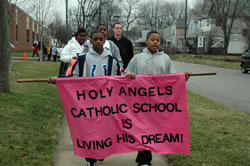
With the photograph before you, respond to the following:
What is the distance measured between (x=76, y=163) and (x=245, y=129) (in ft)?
11.6

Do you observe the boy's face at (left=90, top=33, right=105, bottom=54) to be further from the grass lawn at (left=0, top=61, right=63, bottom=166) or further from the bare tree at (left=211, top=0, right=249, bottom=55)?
the bare tree at (left=211, top=0, right=249, bottom=55)

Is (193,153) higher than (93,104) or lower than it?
lower

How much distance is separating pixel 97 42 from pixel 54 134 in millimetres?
2349

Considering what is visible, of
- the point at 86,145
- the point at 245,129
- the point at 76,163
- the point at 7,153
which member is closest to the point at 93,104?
the point at 86,145

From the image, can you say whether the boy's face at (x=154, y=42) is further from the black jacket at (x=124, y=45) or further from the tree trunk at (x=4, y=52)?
the tree trunk at (x=4, y=52)

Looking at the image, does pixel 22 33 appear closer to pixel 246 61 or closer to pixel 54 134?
pixel 246 61

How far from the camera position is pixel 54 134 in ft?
19.8

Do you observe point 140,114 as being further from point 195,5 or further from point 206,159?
point 195,5

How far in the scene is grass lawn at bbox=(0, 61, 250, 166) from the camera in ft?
15.2

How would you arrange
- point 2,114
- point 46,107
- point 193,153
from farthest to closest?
point 46,107
point 2,114
point 193,153

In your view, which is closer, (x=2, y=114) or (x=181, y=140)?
(x=181, y=140)

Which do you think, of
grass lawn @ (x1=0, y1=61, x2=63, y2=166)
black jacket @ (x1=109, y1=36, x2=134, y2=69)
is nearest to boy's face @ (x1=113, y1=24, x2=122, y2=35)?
black jacket @ (x1=109, y1=36, x2=134, y2=69)

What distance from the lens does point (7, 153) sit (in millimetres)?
4668

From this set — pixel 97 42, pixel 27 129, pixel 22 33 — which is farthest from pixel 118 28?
pixel 22 33
